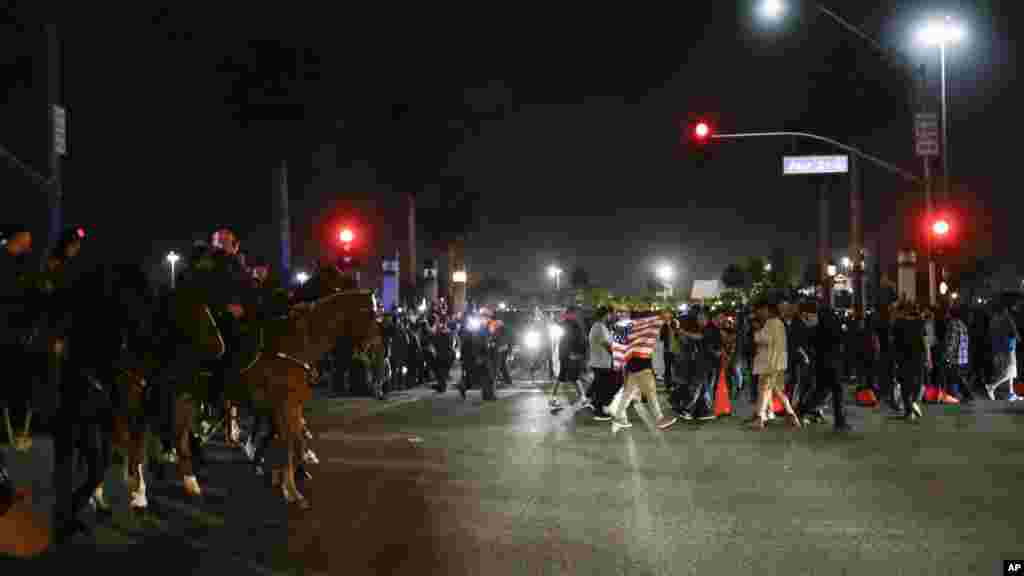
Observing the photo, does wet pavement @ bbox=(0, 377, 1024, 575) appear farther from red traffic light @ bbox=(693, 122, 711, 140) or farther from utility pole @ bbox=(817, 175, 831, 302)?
utility pole @ bbox=(817, 175, 831, 302)

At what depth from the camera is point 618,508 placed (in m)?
9.84

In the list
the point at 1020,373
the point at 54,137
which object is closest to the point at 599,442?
the point at 54,137

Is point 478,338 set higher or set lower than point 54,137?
lower

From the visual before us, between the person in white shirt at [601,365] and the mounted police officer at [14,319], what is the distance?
10593 mm

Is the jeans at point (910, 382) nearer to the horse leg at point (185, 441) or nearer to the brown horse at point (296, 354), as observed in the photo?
the brown horse at point (296, 354)

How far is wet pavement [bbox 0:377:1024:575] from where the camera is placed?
7852mm

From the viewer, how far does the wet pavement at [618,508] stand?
785 cm

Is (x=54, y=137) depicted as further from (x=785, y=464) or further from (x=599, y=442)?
(x=785, y=464)

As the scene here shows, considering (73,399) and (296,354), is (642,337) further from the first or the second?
(73,399)

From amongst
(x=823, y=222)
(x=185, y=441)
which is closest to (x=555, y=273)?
(x=823, y=222)

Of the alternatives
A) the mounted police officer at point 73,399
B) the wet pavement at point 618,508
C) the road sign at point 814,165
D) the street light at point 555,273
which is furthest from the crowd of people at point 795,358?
the street light at point 555,273

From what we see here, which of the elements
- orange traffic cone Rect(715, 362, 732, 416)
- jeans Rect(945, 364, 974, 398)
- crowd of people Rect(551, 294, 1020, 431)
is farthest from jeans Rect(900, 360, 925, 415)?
jeans Rect(945, 364, 974, 398)

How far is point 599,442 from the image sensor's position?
596 inches

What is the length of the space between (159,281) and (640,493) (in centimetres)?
509
